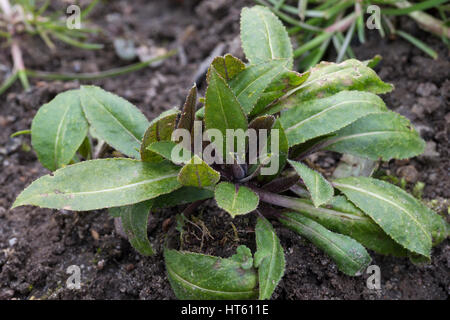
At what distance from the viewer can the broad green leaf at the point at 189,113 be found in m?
1.67

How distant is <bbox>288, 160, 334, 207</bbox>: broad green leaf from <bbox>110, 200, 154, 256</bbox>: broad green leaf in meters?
0.60

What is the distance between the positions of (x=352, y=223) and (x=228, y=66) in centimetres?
80

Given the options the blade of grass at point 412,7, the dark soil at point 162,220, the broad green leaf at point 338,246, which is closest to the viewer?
the broad green leaf at point 338,246

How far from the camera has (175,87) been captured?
2721mm

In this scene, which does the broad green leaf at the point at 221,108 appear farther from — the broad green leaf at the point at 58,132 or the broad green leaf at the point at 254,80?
the broad green leaf at the point at 58,132

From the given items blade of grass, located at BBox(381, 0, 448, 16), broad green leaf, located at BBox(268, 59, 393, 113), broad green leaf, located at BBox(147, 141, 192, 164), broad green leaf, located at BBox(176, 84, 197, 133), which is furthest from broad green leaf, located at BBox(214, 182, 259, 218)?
blade of grass, located at BBox(381, 0, 448, 16)

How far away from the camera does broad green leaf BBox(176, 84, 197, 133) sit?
65.7 inches

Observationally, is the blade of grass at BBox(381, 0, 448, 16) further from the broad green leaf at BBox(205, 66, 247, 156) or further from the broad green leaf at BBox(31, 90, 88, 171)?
the broad green leaf at BBox(31, 90, 88, 171)

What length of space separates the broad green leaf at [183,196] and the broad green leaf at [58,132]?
0.46 m

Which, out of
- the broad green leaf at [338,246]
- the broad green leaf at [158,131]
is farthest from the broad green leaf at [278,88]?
the broad green leaf at [338,246]
